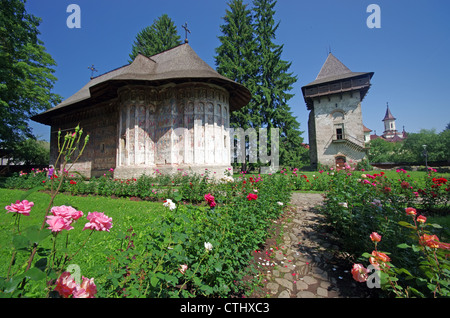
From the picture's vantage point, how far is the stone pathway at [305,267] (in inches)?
88.7

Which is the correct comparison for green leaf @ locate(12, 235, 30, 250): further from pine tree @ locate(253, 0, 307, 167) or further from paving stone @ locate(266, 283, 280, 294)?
pine tree @ locate(253, 0, 307, 167)

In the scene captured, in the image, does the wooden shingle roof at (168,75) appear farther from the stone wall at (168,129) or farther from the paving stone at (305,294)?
the paving stone at (305,294)

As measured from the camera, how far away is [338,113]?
76.5 ft

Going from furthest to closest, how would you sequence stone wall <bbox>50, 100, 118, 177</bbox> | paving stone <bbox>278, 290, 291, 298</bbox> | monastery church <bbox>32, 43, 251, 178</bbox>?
stone wall <bbox>50, 100, 118, 177</bbox> < monastery church <bbox>32, 43, 251, 178</bbox> < paving stone <bbox>278, 290, 291, 298</bbox>

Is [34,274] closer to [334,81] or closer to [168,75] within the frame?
[168,75]

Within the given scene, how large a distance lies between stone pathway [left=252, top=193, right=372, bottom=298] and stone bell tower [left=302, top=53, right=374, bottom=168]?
21128 mm

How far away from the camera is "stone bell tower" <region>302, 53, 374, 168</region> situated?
22031 mm

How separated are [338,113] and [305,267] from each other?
25.3m

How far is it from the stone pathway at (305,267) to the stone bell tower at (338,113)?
832 inches

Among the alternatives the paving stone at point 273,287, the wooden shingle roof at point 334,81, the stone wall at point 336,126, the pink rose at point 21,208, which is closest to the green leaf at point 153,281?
the pink rose at point 21,208

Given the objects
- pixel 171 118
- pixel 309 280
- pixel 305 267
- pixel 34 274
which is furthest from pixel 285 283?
pixel 171 118

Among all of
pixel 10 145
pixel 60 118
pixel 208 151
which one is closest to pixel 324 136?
pixel 208 151

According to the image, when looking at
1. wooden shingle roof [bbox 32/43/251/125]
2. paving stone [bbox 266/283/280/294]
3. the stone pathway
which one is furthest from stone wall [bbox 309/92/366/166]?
paving stone [bbox 266/283/280/294]
